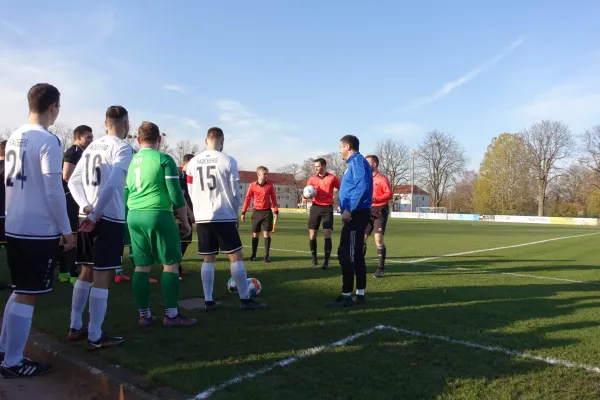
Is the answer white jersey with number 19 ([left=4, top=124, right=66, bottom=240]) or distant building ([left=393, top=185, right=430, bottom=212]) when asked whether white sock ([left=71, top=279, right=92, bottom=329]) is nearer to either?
white jersey with number 19 ([left=4, top=124, right=66, bottom=240])

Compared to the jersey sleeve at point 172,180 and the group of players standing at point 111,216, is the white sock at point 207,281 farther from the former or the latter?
the jersey sleeve at point 172,180

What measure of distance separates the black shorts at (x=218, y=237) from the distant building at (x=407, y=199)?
2701 inches

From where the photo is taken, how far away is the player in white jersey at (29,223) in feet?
10.9

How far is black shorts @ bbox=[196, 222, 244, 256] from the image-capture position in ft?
17.0

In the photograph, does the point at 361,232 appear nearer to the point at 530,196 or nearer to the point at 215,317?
the point at 215,317

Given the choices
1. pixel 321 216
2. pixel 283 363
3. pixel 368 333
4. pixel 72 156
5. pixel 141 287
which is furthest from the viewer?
pixel 321 216

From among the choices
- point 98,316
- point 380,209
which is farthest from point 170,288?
point 380,209

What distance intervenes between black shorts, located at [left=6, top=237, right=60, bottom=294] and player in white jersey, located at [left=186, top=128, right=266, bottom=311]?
79.0 inches

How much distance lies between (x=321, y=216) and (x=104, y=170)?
5.58m

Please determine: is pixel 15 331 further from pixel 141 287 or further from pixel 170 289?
pixel 170 289

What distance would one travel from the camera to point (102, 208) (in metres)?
3.82

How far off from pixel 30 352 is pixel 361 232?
13.0 ft

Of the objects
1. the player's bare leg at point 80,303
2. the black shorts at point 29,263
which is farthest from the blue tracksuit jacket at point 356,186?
the black shorts at point 29,263

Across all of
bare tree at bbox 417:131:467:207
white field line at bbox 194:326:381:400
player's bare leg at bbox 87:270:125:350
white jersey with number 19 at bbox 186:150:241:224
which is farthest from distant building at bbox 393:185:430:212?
player's bare leg at bbox 87:270:125:350
